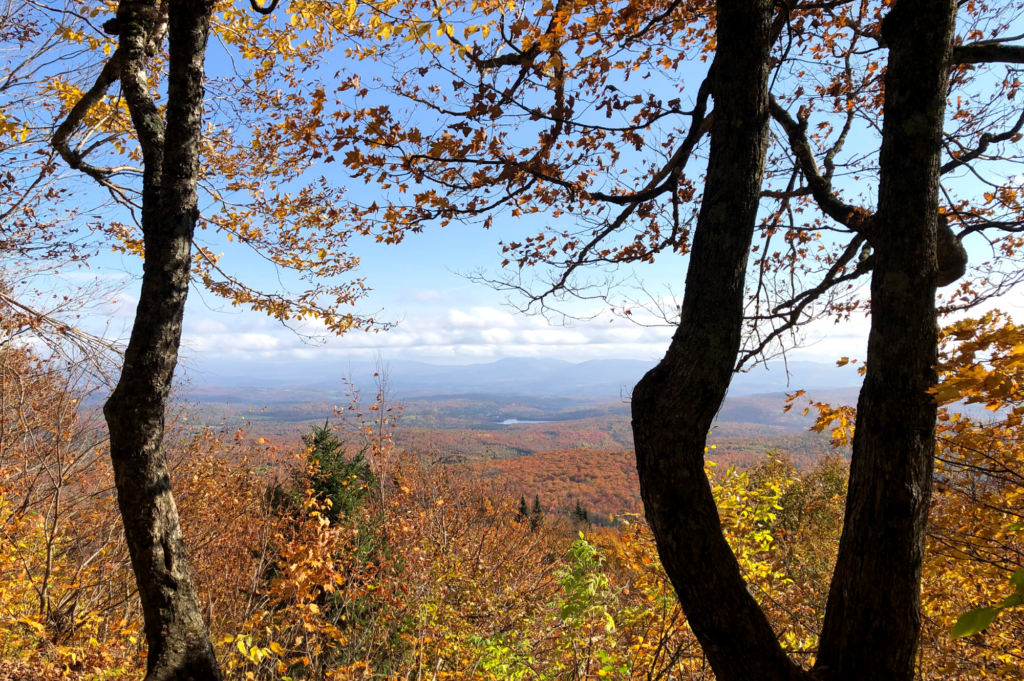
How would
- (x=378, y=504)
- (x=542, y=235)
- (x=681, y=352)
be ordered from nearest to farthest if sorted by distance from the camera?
(x=681, y=352), (x=542, y=235), (x=378, y=504)

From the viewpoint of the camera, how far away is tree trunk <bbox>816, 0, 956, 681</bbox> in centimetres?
165

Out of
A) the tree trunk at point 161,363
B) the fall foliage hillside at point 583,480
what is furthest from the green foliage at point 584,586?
the fall foliage hillside at point 583,480

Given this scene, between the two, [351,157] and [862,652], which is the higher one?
[351,157]

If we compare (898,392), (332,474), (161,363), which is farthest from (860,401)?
(332,474)

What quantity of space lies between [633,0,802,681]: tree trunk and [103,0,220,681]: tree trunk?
8.98 ft

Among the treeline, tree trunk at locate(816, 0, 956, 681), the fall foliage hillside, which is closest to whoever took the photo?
tree trunk at locate(816, 0, 956, 681)

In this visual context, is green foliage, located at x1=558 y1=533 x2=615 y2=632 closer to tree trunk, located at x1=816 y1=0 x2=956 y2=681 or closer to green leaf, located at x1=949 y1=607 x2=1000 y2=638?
tree trunk, located at x1=816 y1=0 x2=956 y2=681

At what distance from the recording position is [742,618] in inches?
68.2

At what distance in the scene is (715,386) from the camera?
1.81 meters

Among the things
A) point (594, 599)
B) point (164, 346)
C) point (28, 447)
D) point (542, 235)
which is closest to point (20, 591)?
point (28, 447)

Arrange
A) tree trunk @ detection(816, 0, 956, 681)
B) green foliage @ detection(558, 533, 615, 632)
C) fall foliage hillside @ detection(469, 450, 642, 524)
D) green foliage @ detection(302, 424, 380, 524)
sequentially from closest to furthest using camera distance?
1. tree trunk @ detection(816, 0, 956, 681)
2. green foliage @ detection(558, 533, 615, 632)
3. green foliage @ detection(302, 424, 380, 524)
4. fall foliage hillside @ detection(469, 450, 642, 524)

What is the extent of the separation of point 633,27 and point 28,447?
26.6 ft

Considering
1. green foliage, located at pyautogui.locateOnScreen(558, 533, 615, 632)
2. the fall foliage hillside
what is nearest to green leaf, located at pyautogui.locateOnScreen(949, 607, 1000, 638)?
green foliage, located at pyautogui.locateOnScreen(558, 533, 615, 632)

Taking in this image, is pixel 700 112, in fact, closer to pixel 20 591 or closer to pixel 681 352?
pixel 681 352
